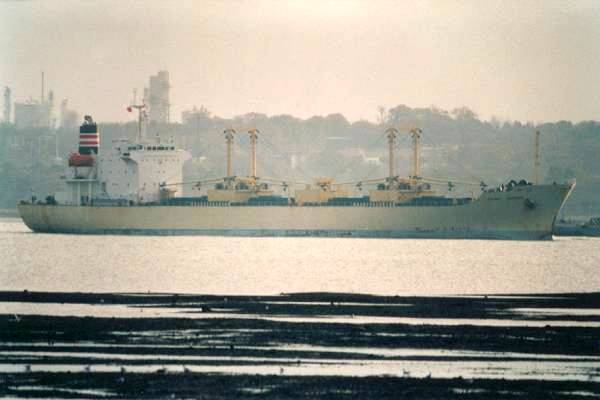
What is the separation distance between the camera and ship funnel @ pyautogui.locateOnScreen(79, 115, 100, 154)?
275 feet

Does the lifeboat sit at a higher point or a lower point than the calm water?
higher

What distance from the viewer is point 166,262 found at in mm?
48688

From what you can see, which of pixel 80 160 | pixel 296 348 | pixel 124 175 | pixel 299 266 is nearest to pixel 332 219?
pixel 124 175

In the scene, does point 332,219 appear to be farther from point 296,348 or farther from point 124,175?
point 296,348

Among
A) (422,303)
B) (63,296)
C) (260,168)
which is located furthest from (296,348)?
(260,168)

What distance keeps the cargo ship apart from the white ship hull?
0.17 ft

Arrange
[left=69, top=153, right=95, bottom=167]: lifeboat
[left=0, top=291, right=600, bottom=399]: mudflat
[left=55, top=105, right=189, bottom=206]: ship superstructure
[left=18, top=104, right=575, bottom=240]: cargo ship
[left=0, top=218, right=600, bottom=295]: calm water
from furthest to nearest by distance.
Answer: [left=69, top=153, right=95, bottom=167]: lifeboat, [left=55, top=105, right=189, bottom=206]: ship superstructure, [left=18, top=104, right=575, bottom=240]: cargo ship, [left=0, top=218, right=600, bottom=295]: calm water, [left=0, top=291, right=600, bottom=399]: mudflat

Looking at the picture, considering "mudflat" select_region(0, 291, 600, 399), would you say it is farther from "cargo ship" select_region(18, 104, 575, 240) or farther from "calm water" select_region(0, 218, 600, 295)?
"cargo ship" select_region(18, 104, 575, 240)

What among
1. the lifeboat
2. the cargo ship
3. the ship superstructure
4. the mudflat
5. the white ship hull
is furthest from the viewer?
the lifeboat

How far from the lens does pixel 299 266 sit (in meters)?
46.9

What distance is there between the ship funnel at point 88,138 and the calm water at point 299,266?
14.2 meters

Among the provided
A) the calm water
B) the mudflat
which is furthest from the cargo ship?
the mudflat

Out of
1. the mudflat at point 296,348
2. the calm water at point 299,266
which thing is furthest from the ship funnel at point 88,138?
the mudflat at point 296,348

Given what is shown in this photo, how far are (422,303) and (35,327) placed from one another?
31.7 ft
